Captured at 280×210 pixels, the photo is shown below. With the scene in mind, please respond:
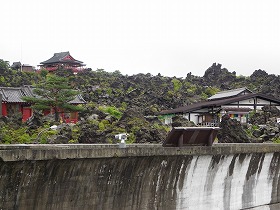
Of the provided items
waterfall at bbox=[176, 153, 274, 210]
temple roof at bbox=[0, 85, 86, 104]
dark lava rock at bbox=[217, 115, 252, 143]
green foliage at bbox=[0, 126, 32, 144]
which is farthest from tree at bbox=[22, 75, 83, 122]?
waterfall at bbox=[176, 153, 274, 210]

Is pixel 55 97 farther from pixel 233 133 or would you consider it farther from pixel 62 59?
pixel 62 59

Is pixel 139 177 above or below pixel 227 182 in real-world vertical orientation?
above

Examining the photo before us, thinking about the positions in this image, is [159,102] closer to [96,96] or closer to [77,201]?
[96,96]

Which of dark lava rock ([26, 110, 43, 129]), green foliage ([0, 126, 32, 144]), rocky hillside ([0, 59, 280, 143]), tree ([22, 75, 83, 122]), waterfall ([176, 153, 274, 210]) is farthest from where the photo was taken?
tree ([22, 75, 83, 122])

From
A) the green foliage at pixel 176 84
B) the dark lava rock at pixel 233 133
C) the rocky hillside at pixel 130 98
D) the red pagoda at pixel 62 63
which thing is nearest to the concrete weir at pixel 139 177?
the dark lava rock at pixel 233 133

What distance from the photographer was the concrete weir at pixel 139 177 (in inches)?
346

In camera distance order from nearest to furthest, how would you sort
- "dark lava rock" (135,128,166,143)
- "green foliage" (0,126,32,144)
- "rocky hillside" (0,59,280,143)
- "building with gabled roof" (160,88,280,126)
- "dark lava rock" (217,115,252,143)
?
1. "dark lava rock" (217,115,252,143)
2. "dark lava rock" (135,128,166,143)
3. "rocky hillside" (0,59,280,143)
4. "green foliage" (0,126,32,144)
5. "building with gabled roof" (160,88,280,126)

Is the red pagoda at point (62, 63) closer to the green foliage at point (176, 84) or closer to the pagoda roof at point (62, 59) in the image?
the pagoda roof at point (62, 59)

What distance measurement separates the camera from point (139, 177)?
36.8ft

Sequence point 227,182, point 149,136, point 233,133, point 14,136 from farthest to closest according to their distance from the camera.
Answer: point 14,136, point 149,136, point 233,133, point 227,182

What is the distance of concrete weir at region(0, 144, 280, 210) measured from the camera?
28.9ft

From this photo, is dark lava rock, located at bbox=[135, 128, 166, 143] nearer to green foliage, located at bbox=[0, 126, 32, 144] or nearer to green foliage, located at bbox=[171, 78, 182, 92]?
green foliage, located at bbox=[0, 126, 32, 144]

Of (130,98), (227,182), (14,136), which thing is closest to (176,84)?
(130,98)

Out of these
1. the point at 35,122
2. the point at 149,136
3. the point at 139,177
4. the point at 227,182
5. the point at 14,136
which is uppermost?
the point at 35,122
